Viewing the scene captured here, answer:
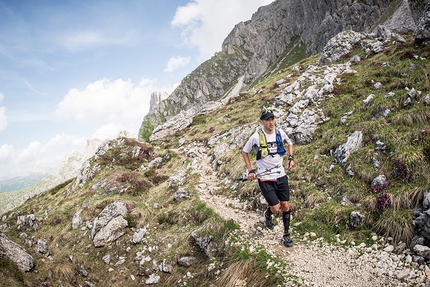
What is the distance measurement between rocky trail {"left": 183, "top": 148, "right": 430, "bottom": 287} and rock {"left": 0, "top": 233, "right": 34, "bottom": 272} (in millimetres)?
10919

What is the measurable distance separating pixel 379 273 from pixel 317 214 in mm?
3233

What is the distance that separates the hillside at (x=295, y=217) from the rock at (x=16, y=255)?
0.07 m

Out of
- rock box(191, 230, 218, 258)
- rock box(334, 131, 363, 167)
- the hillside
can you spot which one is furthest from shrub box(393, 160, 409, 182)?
rock box(191, 230, 218, 258)

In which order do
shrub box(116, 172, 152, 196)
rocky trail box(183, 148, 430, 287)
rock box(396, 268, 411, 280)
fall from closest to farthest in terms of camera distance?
rock box(396, 268, 411, 280), rocky trail box(183, 148, 430, 287), shrub box(116, 172, 152, 196)

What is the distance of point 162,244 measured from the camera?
12.0 m

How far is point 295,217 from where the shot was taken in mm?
9867

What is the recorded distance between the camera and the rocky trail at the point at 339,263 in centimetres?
588

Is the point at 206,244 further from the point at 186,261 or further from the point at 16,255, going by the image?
the point at 16,255

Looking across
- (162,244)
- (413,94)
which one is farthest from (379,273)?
(413,94)

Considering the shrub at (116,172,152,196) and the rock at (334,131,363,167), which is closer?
the rock at (334,131,363,167)

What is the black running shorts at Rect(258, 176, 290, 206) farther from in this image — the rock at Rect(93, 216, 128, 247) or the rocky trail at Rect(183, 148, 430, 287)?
the rock at Rect(93, 216, 128, 247)

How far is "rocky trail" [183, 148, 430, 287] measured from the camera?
5875 mm

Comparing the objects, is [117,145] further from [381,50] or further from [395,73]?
[381,50]

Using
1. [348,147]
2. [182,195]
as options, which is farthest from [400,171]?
[182,195]
